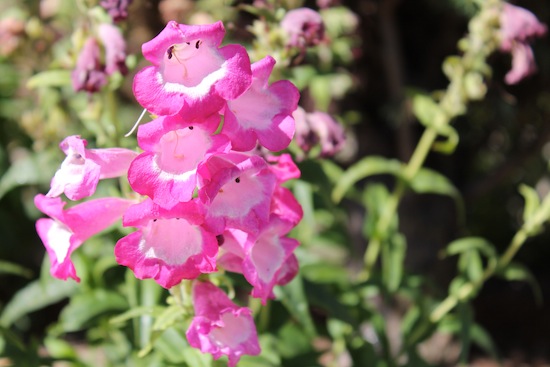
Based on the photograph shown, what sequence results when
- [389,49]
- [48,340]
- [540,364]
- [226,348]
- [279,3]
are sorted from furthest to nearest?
[540,364] < [389,49] < [48,340] < [279,3] < [226,348]

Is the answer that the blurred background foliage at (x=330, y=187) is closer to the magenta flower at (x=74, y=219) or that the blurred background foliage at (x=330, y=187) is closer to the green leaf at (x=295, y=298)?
the green leaf at (x=295, y=298)

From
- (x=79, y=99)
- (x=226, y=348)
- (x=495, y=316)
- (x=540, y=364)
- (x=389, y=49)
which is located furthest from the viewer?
(x=495, y=316)

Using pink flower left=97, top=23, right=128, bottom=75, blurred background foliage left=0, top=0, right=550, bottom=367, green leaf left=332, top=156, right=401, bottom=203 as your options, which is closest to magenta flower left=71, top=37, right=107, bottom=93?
pink flower left=97, top=23, right=128, bottom=75

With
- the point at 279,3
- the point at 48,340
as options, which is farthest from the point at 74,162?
the point at 48,340

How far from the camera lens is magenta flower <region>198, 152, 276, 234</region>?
3.93 feet

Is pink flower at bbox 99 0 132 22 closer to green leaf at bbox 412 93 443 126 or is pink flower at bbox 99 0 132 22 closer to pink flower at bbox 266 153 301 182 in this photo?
pink flower at bbox 266 153 301 182

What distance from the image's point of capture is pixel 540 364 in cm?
372

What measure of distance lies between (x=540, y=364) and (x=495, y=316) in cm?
37

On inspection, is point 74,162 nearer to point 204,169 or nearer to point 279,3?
point 204,169

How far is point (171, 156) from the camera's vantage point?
4.05ft

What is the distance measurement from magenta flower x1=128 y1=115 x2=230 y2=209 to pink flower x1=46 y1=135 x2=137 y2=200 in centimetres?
10

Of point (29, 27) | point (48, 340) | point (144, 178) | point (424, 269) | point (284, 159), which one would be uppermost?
point (144, 178)

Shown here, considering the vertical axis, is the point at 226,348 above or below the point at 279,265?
below

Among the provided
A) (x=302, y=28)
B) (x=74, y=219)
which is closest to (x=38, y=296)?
(x=74, y=219)
